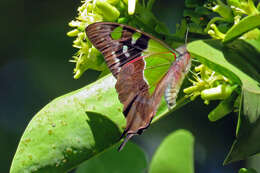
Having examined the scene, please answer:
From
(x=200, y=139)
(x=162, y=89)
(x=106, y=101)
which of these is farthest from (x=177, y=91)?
(x=200, y=139)

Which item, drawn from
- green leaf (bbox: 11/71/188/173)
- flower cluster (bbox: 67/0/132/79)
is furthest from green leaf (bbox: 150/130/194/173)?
flower cluster (bbox: 67/0/132/79)

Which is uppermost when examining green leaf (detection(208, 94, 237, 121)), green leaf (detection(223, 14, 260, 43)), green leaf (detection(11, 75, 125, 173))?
green leaf (detection(223, 14, 260, 43))

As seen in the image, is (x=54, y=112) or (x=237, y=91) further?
(x=54, y=112)

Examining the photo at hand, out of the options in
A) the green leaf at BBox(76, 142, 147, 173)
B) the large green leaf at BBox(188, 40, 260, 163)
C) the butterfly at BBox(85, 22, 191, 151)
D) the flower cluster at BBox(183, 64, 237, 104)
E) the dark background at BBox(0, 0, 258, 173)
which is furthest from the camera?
the dark background at BBox(0, 0, 258, 173)

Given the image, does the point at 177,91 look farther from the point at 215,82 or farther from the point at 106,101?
the point at 106,101

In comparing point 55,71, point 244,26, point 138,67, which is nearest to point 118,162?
point 138,67

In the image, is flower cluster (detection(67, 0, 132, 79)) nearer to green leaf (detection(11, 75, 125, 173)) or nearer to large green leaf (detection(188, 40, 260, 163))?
green leaf (detection(11, 75, 125, 173))

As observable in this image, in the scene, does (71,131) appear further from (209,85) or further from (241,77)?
(241,77)
